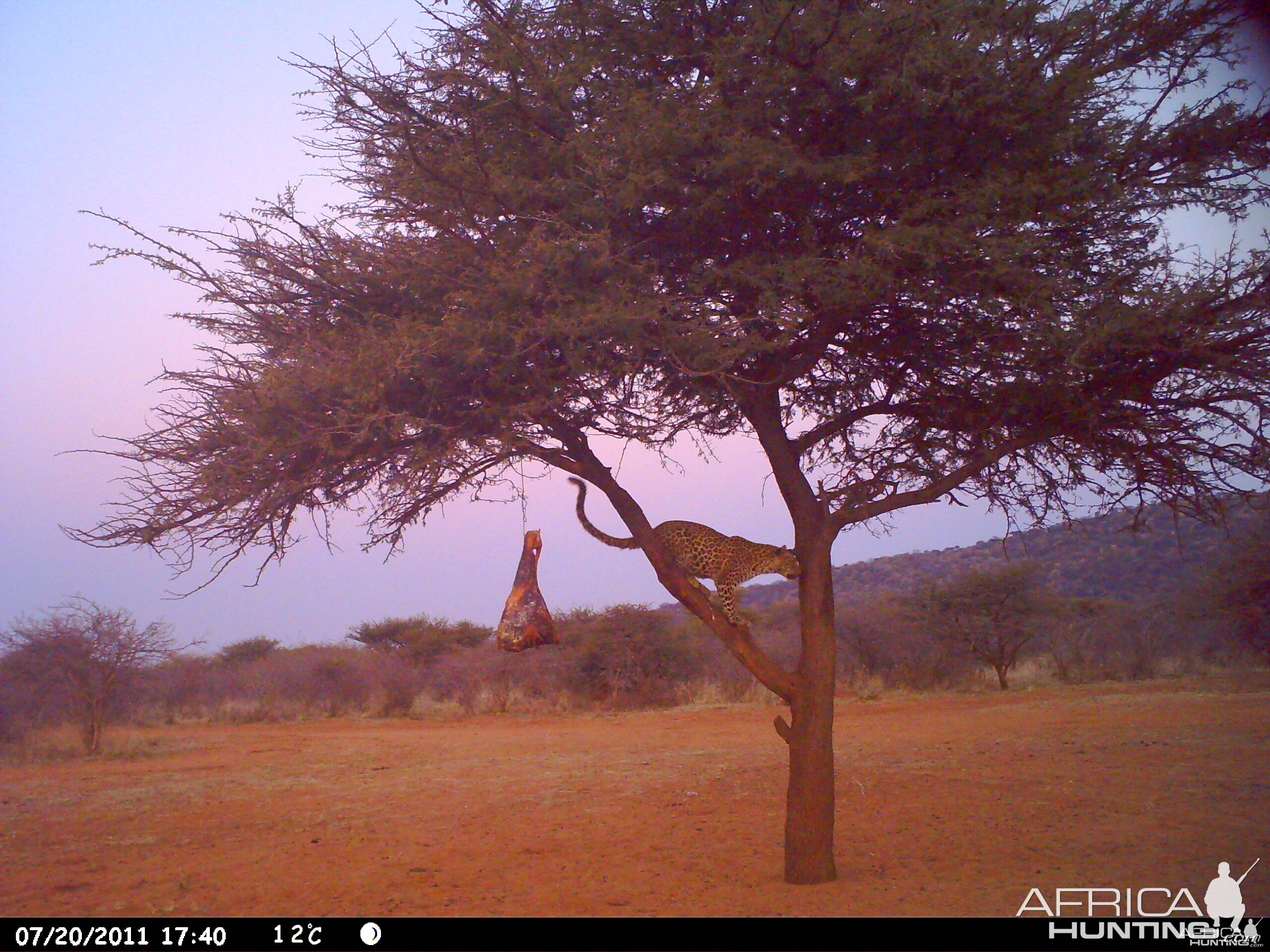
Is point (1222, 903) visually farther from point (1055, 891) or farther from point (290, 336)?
point (290, 336)

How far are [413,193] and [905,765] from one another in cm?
1118

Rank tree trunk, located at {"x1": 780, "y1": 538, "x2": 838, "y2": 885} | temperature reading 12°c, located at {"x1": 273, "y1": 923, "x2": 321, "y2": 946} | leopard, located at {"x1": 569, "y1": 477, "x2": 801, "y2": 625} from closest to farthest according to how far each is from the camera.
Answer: temperature reading 12°c, located at {"x1": 273, "y1": 923, "x2": 321, "y2": 946}
tree trunk, located at {"x1": 780, "y1": 538, "x2": 838, "y2": 885}
leopard, located at {"x1": 569, "y1": 477, "x2": 801, "y2": 625}

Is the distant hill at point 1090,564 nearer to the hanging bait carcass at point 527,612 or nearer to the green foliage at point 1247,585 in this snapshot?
the green foliage at point 1247,585

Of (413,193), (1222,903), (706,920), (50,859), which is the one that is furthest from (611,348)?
(50,859)

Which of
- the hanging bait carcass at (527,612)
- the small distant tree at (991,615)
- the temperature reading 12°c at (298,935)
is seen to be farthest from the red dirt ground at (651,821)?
the small distant tree at (991,615)

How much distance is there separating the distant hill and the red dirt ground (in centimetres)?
1129

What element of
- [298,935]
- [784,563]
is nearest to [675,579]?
[784,563]

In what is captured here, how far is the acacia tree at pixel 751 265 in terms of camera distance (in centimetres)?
705

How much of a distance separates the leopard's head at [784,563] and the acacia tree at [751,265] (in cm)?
119

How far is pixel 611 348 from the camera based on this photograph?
311 inches

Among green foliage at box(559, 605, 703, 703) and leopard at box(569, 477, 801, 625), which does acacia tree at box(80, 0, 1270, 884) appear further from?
green foliage at box(559, 605, 703, 703)

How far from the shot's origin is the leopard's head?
9.41 m

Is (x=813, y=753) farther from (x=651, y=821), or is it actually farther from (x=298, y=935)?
(x=651, y=821)

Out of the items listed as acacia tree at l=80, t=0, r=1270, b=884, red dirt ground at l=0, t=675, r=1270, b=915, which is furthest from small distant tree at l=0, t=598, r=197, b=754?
acacia tree at l=80, t=0, r=1270, b=884
